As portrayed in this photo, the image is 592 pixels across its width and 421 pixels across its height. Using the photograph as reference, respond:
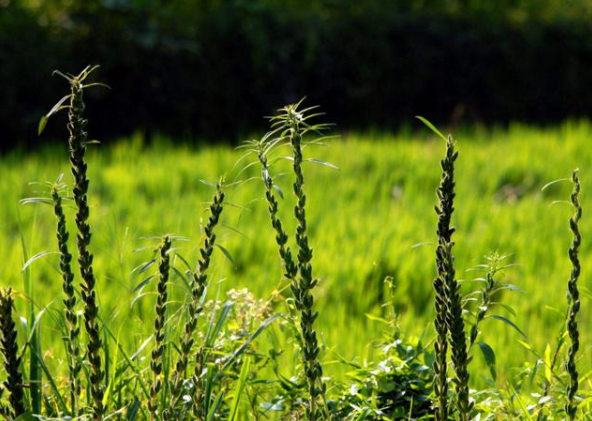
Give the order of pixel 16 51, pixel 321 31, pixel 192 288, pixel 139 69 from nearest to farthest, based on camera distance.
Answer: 1. pixel 192 288
2. pixel 16 51
3. pixel 139 69
4. pixel 321 31

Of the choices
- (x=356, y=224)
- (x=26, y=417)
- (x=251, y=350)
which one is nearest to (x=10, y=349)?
(x=26, y=417)

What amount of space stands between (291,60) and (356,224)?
3.72 meters

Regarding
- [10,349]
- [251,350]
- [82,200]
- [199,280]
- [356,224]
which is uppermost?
[82,200]

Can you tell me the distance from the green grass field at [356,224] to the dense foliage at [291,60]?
3.02ft

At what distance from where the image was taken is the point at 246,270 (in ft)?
14.2

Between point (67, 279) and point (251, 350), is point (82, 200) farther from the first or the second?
point (251, 350)

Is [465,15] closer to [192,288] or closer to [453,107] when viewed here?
[453,107]

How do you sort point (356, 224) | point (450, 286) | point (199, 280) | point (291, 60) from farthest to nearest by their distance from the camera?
point (291, 60) < point (356, 224) < point (199, 280) < point (450, 286)

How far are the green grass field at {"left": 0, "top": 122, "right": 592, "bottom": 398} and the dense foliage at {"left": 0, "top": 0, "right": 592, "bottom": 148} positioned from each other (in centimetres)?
92

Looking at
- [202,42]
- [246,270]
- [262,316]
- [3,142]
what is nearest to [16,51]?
[3,142]

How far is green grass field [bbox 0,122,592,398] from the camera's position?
144 inches

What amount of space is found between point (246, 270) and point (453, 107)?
5.38 meters

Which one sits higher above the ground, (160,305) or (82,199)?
(82,199)

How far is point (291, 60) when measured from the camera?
8453 mm
